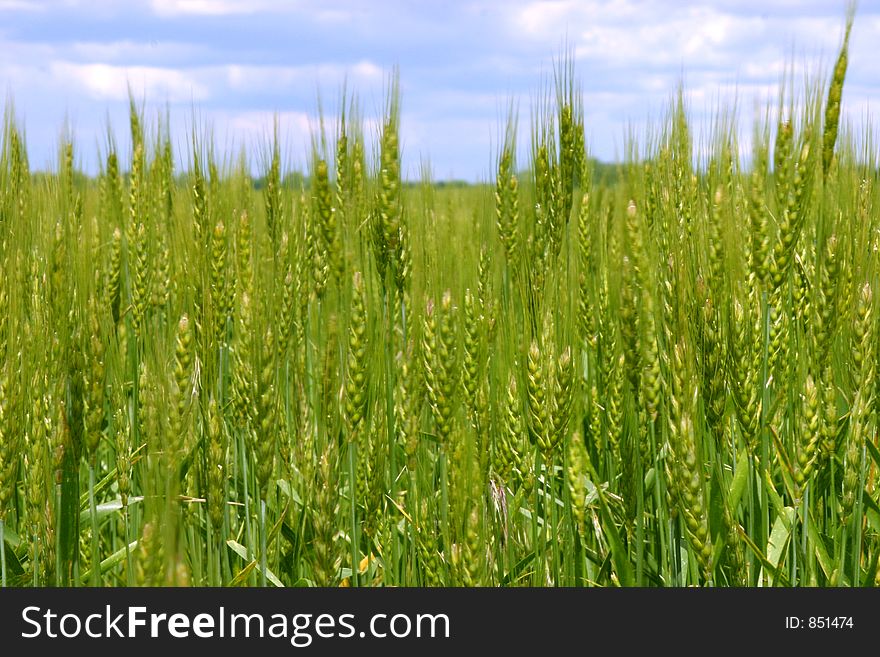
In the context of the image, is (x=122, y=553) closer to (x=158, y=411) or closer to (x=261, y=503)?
(x=261, y=503)

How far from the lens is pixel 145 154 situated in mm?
2893

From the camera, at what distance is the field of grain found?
1666 millimetres

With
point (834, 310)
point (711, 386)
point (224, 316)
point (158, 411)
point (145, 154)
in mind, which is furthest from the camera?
point (145, 154)

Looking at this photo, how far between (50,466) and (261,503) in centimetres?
53

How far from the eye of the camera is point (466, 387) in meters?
1.90

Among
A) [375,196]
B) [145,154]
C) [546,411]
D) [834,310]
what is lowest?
[546,411]

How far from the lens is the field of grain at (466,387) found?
167 cm

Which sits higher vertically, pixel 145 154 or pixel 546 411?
pixel 145 154
